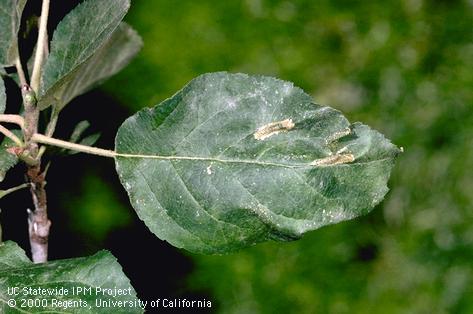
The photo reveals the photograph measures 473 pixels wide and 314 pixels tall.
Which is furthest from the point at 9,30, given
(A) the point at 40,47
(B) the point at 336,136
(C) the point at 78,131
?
(B) the point at 336,136

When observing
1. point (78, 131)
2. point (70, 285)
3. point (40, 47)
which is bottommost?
point (70, 285)

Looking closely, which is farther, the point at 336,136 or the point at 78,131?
the point at 78,131

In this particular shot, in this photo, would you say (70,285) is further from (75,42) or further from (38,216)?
(75,42)

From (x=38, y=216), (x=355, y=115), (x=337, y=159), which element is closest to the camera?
(x=337, y=159)

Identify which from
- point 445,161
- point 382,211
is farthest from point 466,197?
point 382,211

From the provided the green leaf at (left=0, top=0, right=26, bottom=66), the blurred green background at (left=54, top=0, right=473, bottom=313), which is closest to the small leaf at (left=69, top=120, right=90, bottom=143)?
the green leaf at (left=0, top=0, right=26, bottom=66)

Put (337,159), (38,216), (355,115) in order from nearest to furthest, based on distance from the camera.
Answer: (337,159)
(38,216)
(355,115)

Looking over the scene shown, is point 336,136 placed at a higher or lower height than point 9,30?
lower
